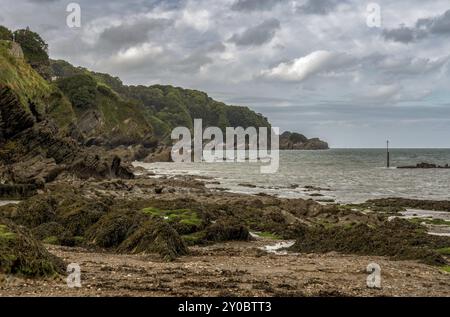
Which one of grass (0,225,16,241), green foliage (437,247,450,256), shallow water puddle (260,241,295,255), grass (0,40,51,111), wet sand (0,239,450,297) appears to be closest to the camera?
wet sand (0,239,450,297)

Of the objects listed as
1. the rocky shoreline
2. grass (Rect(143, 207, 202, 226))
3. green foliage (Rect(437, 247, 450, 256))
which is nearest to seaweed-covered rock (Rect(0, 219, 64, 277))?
the rocky shoreline

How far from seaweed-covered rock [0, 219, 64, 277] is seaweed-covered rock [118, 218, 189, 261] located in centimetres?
593

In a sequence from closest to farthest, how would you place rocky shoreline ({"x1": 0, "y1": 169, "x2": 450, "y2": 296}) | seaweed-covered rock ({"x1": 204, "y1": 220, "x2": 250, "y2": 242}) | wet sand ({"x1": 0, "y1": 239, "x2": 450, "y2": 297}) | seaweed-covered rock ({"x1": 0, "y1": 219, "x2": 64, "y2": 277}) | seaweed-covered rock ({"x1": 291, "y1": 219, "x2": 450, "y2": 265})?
wet sand ({"x1": 0, "y1": 239, "x2": 450, "y2": 297}) < seaweed-covered rock ({"x1": 0, "y1": 219, "x2": 64, "y2": 277}) < rocky shoreline ({"x1": 0, "y1": 169, "x2": 450, "y2": 296}) < seaweed-covered rock ({"x1": 291, "y1": 219, "x2": 450, "y2": 265}) < seaweed-covered rock ({"x1": 204, "y1": 220, "x2": 250, "y2": 242})

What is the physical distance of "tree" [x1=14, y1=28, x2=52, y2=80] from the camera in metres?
110

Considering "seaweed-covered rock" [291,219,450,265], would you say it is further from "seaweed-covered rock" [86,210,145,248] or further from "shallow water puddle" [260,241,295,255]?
"seaweed-covered rock" [86,210,145,248]

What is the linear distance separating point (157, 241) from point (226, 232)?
6.92 metres

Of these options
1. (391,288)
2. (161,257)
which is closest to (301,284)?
(391,288)

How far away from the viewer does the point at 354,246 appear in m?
26.0

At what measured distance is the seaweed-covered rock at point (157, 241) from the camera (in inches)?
867

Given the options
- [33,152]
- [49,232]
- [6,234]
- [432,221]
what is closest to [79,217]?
[49,232]

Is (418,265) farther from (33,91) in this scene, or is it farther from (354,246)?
(33,91)

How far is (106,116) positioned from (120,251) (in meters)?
141

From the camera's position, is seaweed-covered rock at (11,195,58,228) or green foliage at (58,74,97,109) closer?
seaweed-covered rock at (11,195,58,228)

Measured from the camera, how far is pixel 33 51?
11188 centimetres
